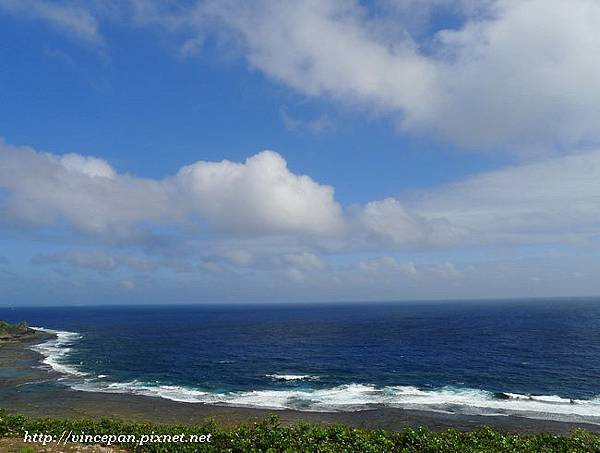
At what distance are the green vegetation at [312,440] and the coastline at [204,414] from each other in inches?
488

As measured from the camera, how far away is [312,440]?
28.9 meters

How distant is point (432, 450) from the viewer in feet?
92.3

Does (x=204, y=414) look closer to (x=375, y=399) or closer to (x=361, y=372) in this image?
(x=375, y=399)

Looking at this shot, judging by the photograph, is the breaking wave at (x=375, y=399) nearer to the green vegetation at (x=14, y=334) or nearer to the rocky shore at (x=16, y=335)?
the rocky shore at (x=16, y=335)

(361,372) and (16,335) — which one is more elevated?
(16,335)

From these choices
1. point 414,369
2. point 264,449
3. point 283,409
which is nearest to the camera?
point 264,449

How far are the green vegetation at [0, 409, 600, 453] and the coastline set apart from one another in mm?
12393

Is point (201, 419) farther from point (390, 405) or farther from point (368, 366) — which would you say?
point (368, 366)

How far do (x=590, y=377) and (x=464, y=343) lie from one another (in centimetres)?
3998

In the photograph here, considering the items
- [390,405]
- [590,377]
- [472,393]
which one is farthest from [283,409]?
[590,377]

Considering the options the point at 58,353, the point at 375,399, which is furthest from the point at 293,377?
the point at 58,353

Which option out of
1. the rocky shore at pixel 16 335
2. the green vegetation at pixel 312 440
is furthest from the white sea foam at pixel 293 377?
the rocky shore at pixel 16 335

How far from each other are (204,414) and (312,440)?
2270cm

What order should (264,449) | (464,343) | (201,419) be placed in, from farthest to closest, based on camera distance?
(464,343)
(201,419)
(264,449)
